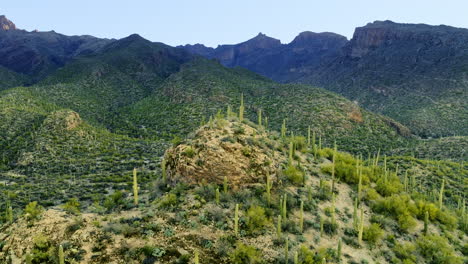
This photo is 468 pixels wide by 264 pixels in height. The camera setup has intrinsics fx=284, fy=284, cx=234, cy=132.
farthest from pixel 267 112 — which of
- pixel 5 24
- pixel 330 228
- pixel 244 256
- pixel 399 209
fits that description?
pixel 5 24

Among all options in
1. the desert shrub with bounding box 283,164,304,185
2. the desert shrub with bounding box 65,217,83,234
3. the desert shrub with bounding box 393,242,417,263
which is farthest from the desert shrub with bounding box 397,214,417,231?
the desert shrub with bounding box 65,217,83,234

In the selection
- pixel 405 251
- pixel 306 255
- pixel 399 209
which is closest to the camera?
pixel 306 255

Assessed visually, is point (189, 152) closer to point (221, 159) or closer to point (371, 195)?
point (221, 159)

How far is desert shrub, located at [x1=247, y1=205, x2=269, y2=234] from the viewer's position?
42.4 ft

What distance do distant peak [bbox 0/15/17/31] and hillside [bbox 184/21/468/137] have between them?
16409 centimetres

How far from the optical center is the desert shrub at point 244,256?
11.0m

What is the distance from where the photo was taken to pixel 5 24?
156m

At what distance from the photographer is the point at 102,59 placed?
85750mm

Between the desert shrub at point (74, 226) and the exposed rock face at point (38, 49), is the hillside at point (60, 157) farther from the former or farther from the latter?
the exposed rock face at point (38, 49)

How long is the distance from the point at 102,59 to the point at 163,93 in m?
32.3

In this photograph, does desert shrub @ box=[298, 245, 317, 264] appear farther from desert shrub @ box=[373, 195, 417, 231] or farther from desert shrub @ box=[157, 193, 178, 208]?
desert shrub @ box=[373, 195, 417, 231]

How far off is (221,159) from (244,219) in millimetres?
3491

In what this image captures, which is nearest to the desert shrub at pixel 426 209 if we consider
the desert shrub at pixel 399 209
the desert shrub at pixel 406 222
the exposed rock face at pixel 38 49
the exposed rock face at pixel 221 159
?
the desert shrub at pixel 399 209

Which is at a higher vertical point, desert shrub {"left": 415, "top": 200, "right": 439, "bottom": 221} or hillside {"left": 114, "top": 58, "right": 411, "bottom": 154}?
hillside {"left": 114, "top": 58, "right": 411, "bottom": 154}
